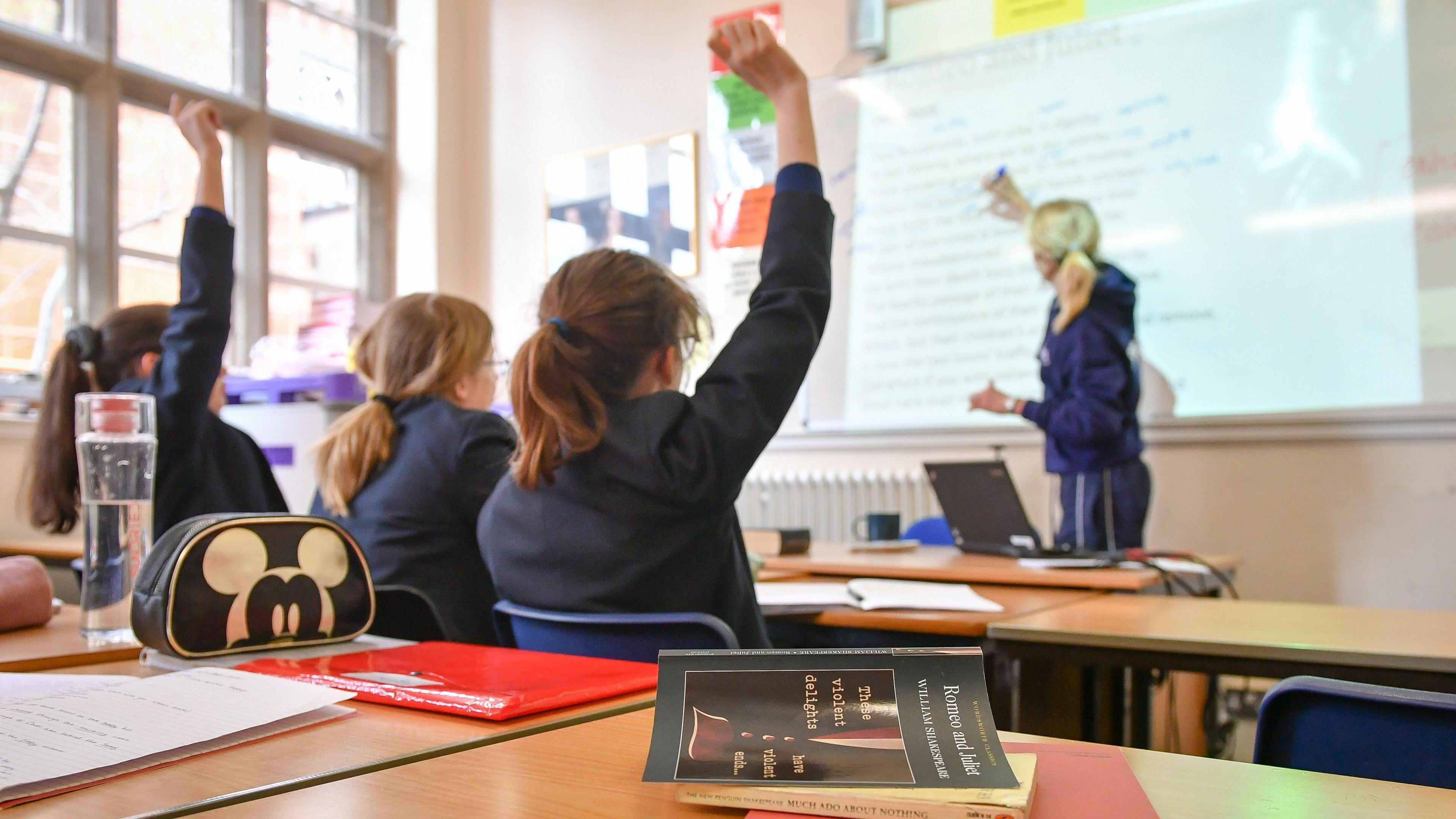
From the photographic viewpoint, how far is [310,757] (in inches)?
25.5

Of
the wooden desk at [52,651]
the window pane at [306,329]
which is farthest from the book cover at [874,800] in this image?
the window pane at [306,329]

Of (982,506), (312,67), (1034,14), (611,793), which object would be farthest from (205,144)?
(312,67)

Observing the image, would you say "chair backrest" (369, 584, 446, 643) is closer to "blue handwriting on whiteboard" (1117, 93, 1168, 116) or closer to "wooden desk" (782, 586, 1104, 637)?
"wooden desk" (782, 586, 1104, 637)

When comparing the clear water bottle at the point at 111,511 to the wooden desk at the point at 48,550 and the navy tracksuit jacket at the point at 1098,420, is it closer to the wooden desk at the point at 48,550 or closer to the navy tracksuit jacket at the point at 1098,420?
the wooden desk at the point at 48,550

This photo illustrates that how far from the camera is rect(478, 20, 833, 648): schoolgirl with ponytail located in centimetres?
123

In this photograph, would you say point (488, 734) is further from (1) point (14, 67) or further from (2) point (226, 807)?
(1) point (14, 67)

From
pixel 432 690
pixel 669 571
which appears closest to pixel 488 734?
pixel 432 690

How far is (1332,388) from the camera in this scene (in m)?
3.26

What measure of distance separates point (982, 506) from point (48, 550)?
2.45m

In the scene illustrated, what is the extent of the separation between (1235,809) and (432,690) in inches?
22.2

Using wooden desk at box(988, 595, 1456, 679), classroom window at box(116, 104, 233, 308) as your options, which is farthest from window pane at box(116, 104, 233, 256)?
wooden desk at box(988, 595, 1456, 679)

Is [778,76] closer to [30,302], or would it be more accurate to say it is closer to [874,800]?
[874,800]

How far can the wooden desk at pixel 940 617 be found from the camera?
1.39 metres

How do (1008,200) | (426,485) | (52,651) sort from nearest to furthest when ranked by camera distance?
(52,651)
(426,485)
(1008,200)
